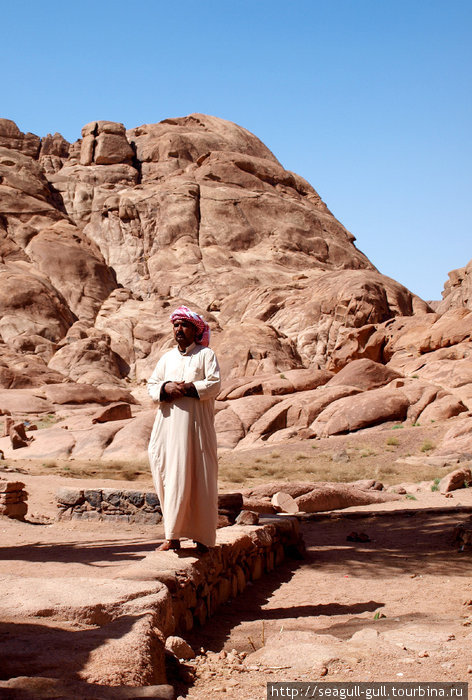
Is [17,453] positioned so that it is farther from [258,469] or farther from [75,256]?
[75,256]

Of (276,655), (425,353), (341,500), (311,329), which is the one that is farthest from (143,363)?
(276,655)

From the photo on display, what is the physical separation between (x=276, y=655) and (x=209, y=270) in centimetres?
4406

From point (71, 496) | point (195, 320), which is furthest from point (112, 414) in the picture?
point (195, 320)

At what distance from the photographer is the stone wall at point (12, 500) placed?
400 inches

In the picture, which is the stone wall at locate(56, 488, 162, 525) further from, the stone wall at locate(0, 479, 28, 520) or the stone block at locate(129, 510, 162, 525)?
the stone wall at locate(0, 479, 28, 520)

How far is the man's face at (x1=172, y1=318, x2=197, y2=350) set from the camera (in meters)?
5.86

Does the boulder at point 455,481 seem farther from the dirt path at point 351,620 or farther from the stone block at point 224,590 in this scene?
the stone block at point 224,590

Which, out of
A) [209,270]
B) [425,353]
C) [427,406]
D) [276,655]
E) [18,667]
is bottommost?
[276,655]

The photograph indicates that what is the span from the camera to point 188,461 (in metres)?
5.38

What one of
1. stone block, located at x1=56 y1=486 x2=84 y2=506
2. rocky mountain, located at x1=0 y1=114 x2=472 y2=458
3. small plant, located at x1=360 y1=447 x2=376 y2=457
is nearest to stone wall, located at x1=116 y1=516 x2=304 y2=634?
stone block, located at x1=56 y1=486 x2=84 y2=506

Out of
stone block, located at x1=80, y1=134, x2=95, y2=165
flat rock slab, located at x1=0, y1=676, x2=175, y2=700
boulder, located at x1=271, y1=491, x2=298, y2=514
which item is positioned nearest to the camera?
flat rock slab, located at x1=0, y1=676, x2=175, y2=700

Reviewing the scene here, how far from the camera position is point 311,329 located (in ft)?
123

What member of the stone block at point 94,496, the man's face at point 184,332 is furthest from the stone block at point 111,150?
the man's face at point 184,332

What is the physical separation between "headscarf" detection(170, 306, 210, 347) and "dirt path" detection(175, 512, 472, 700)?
2344 millimetres
